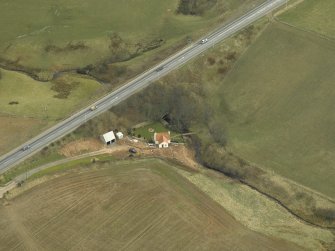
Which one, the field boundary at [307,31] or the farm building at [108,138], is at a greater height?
the field boundary at [307,31]

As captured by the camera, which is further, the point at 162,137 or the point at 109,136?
the point at 162,137

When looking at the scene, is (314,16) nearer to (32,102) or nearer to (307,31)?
(307,31)

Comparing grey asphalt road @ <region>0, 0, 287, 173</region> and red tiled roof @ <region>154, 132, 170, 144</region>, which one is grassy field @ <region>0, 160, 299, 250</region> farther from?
grey asphalt road @ <region>0, 0, 287, 173</region>

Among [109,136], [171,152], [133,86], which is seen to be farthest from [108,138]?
[133,86]

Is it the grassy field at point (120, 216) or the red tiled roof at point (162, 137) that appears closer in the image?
the grassy field at point (120, 216)

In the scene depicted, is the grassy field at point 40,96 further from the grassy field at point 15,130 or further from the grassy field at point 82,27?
the grassy field at point 82,27

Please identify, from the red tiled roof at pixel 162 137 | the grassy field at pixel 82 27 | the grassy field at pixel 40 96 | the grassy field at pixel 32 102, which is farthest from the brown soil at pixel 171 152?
the grassy field at pixel 82 27
